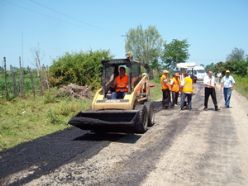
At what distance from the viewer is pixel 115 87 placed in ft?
37.4

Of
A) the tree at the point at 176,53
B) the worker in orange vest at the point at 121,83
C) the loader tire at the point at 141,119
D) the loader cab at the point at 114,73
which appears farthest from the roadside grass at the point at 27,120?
the tree at the point at 176,53

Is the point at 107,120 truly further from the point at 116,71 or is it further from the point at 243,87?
the point at 243,87

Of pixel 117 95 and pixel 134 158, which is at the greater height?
pixel 117 95

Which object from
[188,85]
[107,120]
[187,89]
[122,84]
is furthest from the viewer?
[188,85]

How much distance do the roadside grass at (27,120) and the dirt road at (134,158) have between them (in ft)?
2.07

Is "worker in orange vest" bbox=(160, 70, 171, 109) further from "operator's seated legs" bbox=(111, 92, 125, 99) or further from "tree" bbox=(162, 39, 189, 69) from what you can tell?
"tree" bbox=(162, 39, 189, 69)

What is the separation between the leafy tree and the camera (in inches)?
957

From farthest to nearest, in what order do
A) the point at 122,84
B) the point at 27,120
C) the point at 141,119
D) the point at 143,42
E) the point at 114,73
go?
the point at 143,42, the point at 27,120, the point at 114,73, the point at 122,84, the point at 141,119

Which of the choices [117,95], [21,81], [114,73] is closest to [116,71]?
[114,73]

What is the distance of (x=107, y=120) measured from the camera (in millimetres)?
10164

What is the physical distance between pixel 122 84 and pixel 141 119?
1406mm

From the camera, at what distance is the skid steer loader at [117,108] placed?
32.9 ft

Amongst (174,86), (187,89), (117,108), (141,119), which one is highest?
(174,86)

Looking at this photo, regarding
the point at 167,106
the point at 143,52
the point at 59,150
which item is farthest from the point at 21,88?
the point at 143,52
